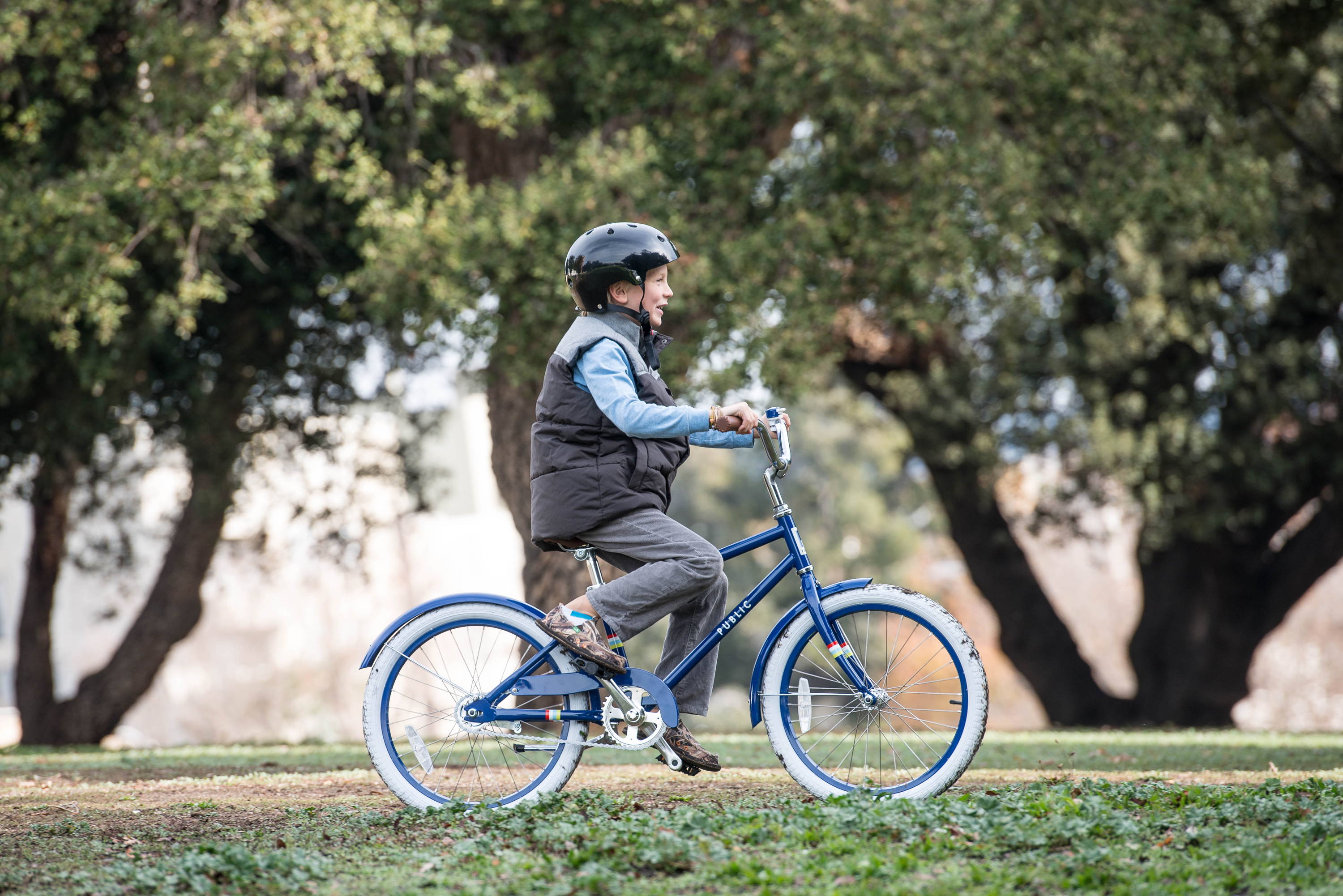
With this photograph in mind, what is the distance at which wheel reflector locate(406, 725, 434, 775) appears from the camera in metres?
4.52

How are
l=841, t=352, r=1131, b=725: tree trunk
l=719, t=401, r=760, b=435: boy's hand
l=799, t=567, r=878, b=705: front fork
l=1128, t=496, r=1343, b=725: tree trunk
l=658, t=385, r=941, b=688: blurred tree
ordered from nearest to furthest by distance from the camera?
1. l=719, t=401, r=760, b=435: boy's hand
2. l=799, t=567, r=878, b=705: front fork
3. l=1128, t=496, r=1343, b=725: tree trunk
4. l=841, t=352, r=1131, b=725: tree trunk
5. l=658, t=385, r=941, b=688: blurred tree

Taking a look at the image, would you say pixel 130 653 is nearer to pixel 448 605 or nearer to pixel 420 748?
pixel 420 748

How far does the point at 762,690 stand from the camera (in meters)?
4.36

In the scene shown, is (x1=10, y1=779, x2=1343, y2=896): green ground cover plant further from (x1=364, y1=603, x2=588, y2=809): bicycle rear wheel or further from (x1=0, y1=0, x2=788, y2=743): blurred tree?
(x1=0, y1=0, x2=788, y2=743): blurred tree

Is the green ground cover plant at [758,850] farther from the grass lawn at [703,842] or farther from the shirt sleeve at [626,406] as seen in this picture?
the shirt sleeve at [626,406]

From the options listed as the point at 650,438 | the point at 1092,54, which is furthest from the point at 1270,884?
the point at 1092,54

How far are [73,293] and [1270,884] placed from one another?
26.2ft

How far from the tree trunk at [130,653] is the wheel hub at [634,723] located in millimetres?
9611

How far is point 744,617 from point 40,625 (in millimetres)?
11345

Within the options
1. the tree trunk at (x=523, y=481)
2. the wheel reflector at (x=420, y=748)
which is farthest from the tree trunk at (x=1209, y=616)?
the wheel reflector at (x=420, y=748)

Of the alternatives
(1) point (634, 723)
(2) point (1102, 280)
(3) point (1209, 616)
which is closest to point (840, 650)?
(1) point (634, 723)

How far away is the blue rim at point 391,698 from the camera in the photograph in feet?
14.6

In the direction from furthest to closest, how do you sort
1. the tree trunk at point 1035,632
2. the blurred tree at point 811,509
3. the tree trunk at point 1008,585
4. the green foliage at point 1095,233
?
the blurred tree at point 811,509 < the tree trunk at point 1035,632 < the tree trunk at point 1008,585 < the green foliage at point 1095,233

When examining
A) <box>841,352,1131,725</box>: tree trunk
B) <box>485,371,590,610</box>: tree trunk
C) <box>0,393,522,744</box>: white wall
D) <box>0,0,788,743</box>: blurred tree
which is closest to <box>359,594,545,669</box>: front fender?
<box>0,0,788,743</box>: blurred tree
